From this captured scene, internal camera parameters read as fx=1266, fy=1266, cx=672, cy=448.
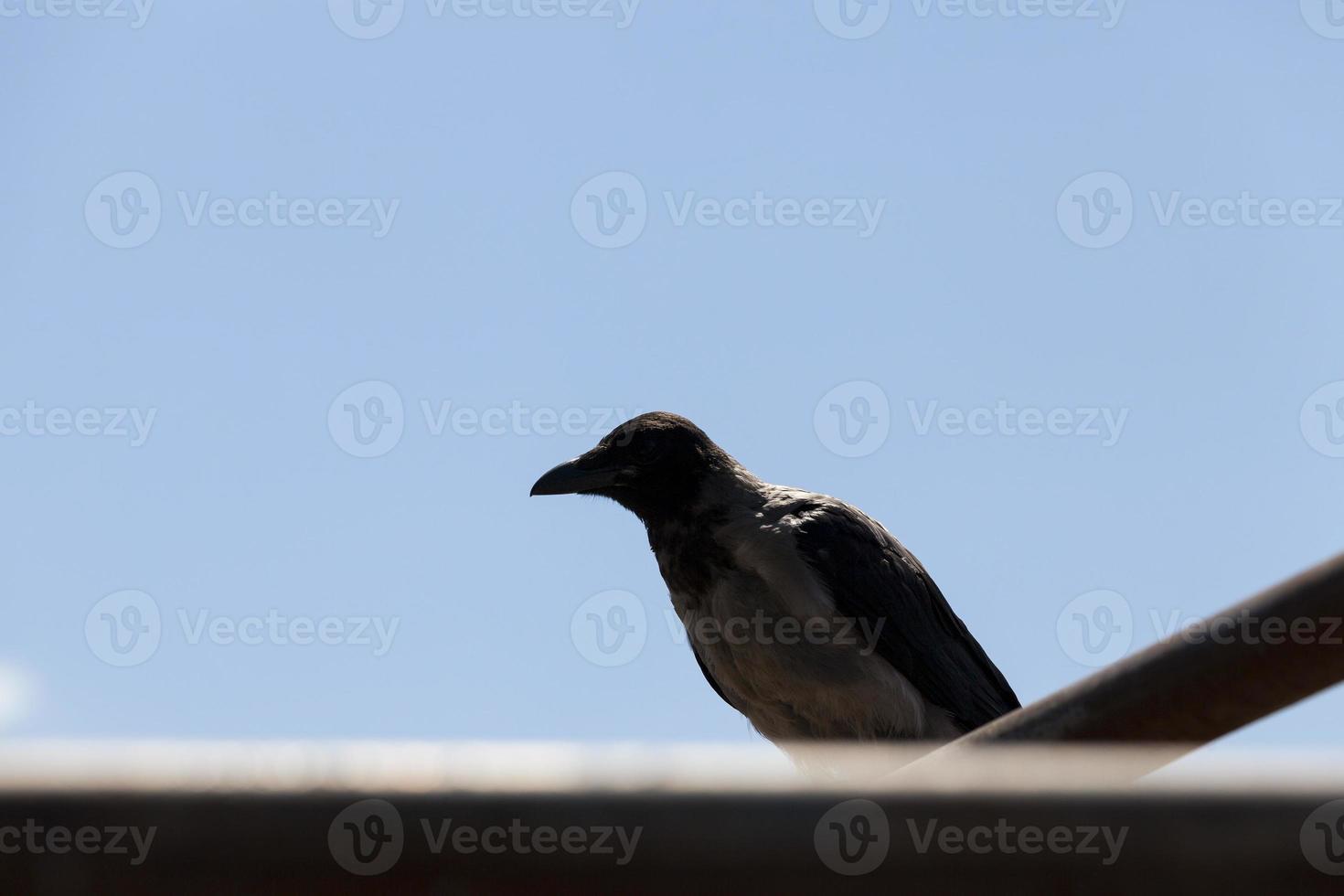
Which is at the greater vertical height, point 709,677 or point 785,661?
point 785,661

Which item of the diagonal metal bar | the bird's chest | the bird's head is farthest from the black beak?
the diagonal metal bar

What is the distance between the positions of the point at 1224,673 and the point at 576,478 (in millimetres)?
6231

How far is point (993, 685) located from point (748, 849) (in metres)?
6.48

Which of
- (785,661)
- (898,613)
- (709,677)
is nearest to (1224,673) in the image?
(785,661)

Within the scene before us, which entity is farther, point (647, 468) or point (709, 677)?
point (709, 677)

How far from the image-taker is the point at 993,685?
7.09 meters

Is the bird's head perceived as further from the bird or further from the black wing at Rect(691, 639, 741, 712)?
the black wing at Rect(691, 639, 741, 712)

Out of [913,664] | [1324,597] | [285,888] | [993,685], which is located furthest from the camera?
[993,685]

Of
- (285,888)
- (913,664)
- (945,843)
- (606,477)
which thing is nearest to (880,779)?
(945,843)

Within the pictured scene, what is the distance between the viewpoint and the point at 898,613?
6.80 meters

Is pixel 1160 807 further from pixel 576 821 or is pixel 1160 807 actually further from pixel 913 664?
pixel 913 664

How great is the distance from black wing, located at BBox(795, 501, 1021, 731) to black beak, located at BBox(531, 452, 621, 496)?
3.77ft

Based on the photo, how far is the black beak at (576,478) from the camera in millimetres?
7254

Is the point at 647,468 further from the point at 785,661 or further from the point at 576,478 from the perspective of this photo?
the point at 785,661
